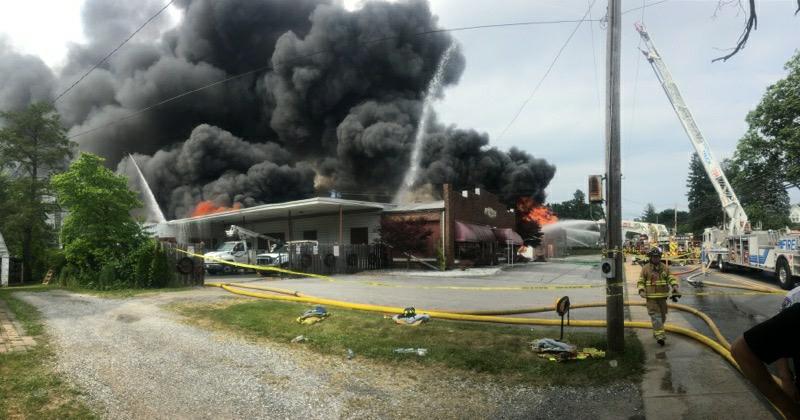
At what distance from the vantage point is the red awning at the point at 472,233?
23.0 metres

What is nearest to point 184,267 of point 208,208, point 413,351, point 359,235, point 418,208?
point 413,351

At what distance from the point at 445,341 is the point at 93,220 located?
12.8 metres

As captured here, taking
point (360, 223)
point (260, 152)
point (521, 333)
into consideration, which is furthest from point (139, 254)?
point (260, 152)

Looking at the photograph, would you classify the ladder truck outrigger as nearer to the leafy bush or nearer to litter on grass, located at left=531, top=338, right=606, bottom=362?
litter on grass, located at left=531, top=338, right=606, bottom=362

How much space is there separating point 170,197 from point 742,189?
139 ft

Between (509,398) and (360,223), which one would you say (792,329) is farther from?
(360,223)

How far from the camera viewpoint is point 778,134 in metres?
27.4

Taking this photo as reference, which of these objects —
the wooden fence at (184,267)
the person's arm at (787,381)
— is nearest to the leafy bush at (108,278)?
the wooden fence at (184,267)

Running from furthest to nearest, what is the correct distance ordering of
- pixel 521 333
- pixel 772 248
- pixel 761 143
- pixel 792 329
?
1. pixel 761 143
2. pixel 772 248
3. pixel 521 333
4. pixel 792 329

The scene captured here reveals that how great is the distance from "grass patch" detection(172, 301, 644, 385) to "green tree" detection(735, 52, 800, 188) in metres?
25.9

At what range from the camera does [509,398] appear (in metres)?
4.43

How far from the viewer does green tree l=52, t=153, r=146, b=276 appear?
14.4 m

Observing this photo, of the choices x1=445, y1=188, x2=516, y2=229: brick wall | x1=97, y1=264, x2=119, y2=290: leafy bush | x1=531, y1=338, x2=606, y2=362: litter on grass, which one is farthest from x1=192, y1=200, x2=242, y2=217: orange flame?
x1=531, y1=338, x2=606, y2=362: litter on grass

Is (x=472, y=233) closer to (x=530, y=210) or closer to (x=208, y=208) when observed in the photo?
(x=530, y=210)
